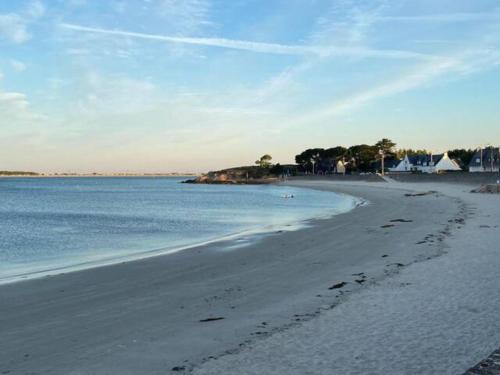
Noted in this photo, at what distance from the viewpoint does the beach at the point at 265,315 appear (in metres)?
6.13

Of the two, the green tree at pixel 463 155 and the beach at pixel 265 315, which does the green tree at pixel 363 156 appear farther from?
the beach at pixel 265 315

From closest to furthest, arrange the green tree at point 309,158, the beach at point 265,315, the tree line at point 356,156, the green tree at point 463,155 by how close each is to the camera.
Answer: the beach at point 265,315 < the green tree at point 463,155 < the tree line at point 356,156 < the green tree at point 309,158

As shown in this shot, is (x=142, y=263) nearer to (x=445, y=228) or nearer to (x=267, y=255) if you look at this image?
(x=267, y=255)

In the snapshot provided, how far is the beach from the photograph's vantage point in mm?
6133

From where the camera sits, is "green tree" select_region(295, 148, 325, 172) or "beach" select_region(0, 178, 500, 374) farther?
"green tree" select_region(295, 148, 325, 172)

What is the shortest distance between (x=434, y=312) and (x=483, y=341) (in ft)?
5.27

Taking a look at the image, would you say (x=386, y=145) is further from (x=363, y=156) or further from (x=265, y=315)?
(x=265, y=315)

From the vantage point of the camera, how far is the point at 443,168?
12375cm

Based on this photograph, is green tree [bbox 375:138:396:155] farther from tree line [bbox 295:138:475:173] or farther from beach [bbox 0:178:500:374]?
beach [bbox 0:178:500:374]

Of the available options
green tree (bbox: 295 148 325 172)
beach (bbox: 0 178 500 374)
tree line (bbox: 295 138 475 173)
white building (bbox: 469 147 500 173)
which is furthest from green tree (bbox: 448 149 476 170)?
beach (bbox: 0 178 500 374)

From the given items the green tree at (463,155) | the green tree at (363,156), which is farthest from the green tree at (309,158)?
the green tree at (463,155)

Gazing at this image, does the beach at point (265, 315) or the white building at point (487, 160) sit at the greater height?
the white building at point (487, 160)

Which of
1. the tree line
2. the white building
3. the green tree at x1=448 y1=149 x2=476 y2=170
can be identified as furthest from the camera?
the tree line

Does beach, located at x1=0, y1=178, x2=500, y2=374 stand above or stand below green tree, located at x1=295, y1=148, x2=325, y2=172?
below
